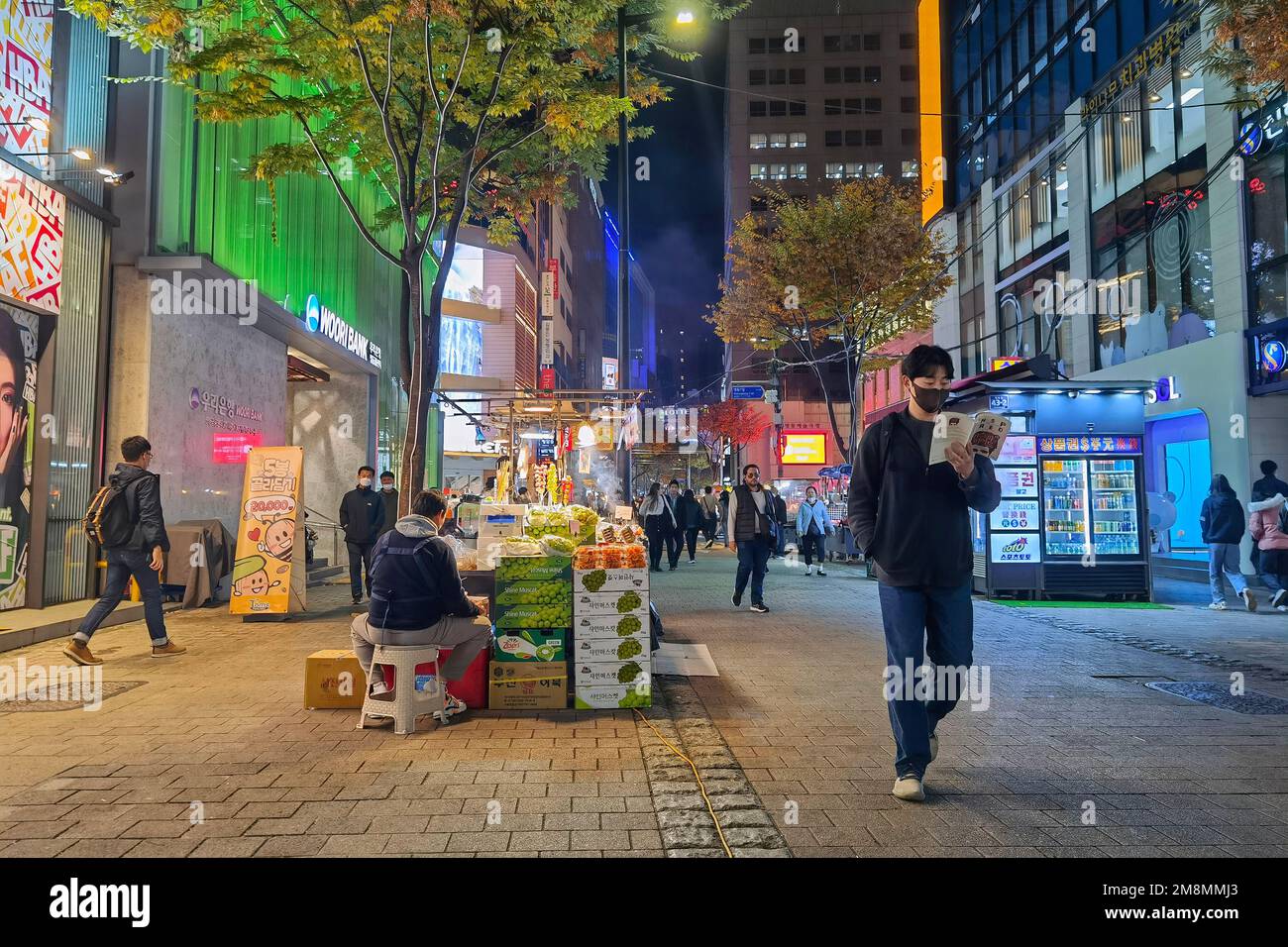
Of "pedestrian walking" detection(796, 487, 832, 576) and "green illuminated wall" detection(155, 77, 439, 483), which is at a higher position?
"green illuminated wall" detection(155, 77, 439, 483)

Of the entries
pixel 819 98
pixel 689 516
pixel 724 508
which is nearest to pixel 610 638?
pixel 689 516

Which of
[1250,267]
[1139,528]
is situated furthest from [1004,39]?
[1139,528]

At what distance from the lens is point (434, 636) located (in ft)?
18.0

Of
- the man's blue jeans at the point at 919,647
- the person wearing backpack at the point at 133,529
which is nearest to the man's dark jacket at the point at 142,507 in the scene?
the person wearing backpack at the point at 133,529

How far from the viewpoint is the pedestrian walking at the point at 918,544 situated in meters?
4.20

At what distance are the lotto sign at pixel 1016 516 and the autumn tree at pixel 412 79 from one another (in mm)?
8481

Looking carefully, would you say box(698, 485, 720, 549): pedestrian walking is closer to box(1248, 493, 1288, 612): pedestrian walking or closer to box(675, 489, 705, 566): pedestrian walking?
box(675, 489, 705, 566): pedestrian walking

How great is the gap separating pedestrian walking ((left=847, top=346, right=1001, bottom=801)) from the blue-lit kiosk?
9.48 metres

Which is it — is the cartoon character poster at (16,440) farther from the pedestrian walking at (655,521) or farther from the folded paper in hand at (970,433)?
the pedestrian walking at (655,521)

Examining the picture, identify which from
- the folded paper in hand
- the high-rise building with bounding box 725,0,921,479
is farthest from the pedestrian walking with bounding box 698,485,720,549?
the high-rise building with bounding box 725,0,921,479

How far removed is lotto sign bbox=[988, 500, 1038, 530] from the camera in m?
13.1

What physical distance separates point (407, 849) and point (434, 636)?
213 centimetres

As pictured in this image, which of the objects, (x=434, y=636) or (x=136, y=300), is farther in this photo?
(x=136, y=300)
